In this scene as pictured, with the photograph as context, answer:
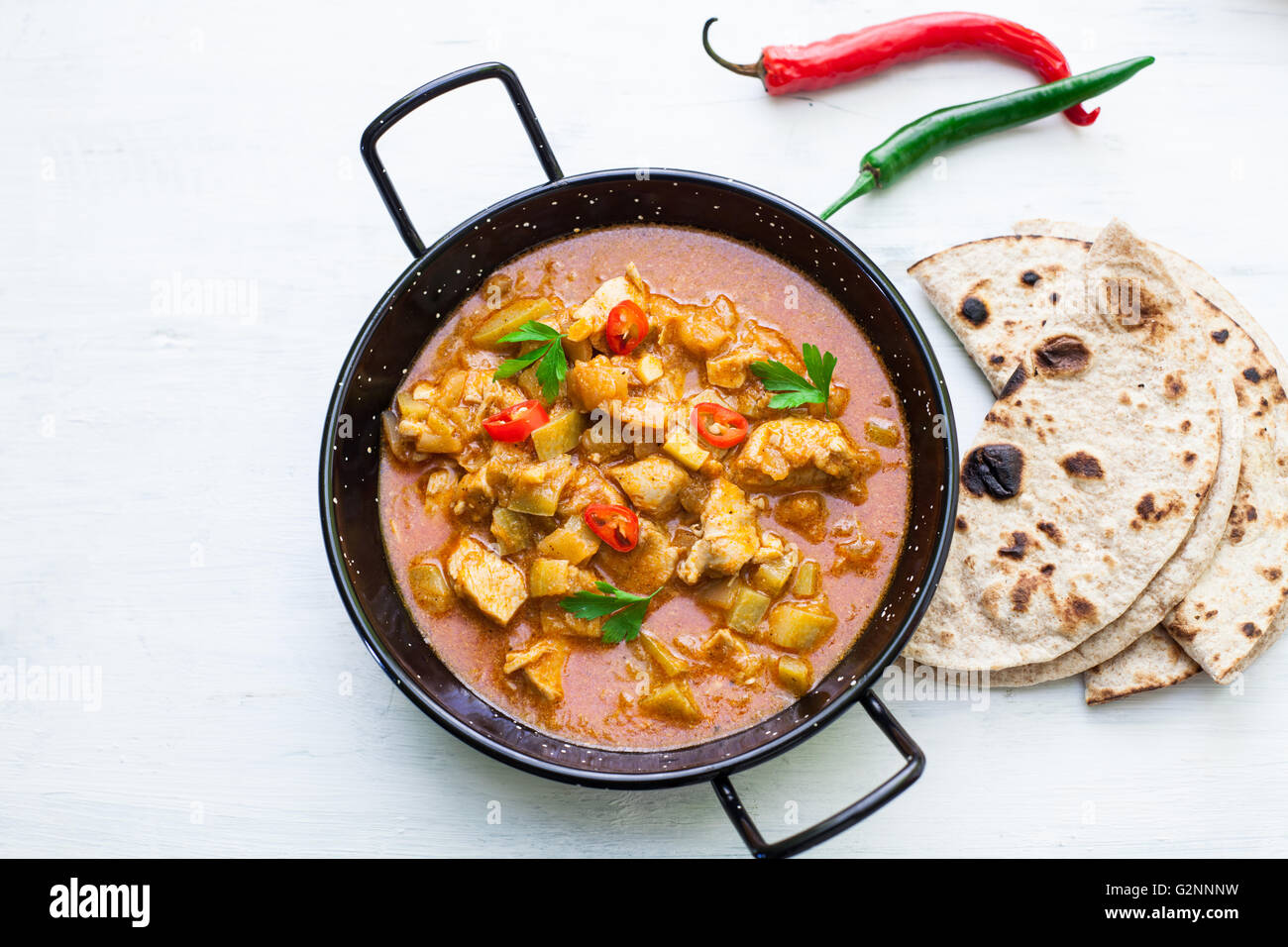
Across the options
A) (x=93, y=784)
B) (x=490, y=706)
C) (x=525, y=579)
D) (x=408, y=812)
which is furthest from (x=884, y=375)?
(x=93, y=784)

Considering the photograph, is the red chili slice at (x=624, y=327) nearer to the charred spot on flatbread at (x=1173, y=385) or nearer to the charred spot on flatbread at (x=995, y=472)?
the charred spot on flatbread at (x=995, y=472)

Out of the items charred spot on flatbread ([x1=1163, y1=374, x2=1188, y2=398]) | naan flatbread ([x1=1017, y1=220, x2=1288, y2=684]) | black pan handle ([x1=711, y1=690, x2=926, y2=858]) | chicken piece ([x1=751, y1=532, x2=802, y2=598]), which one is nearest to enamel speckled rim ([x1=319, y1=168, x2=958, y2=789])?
black pan handle ([x1=711, y1=690, x2=926, y2=858])

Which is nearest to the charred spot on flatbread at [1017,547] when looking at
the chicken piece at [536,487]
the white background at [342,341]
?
the white background at [342,341]

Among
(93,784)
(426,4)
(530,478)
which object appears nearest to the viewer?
(530,478)

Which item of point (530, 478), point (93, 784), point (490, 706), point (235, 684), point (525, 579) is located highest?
point (530, 478)

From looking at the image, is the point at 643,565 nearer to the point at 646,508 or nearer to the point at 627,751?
the point at 646,508

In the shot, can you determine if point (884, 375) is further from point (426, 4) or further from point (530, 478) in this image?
point (426, 4)
